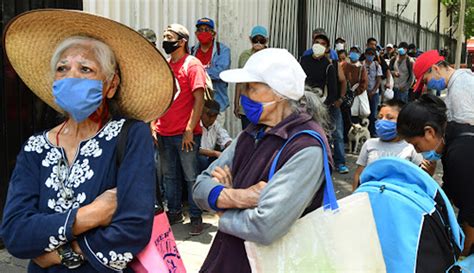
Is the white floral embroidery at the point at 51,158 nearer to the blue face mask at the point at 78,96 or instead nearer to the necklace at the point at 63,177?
the necklace at the point at 63,177

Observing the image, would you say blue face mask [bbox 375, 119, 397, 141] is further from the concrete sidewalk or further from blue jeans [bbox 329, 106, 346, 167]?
blue jeans [bbox 329, 106, 346, 167]

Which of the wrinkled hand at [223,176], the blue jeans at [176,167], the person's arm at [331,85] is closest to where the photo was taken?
the wrinkled hand at [223,176]

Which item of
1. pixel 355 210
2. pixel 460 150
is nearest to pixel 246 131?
pixel 355 210

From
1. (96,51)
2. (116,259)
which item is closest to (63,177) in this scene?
(116,259)

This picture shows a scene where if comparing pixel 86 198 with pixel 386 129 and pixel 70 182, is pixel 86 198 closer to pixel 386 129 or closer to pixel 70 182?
pixel 70 182

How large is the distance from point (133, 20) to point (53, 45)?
3.60 metres

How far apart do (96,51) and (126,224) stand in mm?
701

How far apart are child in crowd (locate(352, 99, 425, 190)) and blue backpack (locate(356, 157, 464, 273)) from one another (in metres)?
1.75

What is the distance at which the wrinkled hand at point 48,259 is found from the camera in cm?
177

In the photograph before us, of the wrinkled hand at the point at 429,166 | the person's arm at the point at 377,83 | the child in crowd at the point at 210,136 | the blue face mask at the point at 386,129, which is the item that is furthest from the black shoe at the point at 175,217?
the person's arm at the point at 377,83

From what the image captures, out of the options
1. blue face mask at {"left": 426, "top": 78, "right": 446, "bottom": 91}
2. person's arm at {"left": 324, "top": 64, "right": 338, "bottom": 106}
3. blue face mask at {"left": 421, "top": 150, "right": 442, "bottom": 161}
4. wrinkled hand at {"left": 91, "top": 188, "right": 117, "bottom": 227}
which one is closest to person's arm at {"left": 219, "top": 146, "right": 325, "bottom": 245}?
wrinkled hand at {"left": 91, "top": 188, "right": 117, "bottom": 227}

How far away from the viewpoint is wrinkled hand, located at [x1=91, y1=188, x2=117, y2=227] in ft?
5.79

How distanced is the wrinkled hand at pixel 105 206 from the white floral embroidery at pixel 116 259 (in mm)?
107

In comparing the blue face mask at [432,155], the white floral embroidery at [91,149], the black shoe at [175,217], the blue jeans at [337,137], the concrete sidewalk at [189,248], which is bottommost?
the concrete sidewalk at [189,248]
